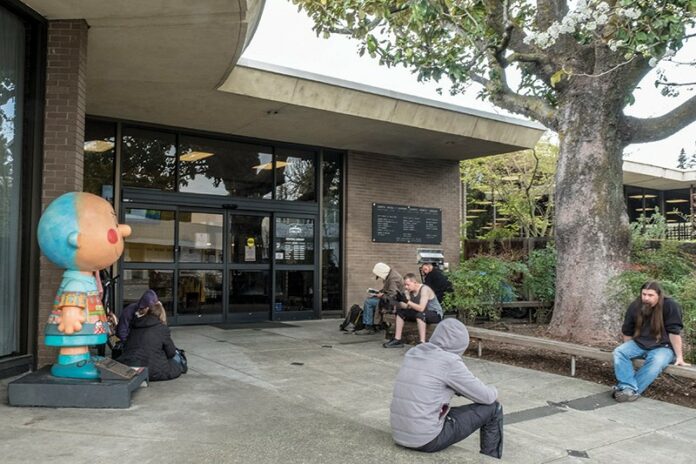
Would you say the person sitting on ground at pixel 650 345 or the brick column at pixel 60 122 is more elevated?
the brick column at pixel 60 122

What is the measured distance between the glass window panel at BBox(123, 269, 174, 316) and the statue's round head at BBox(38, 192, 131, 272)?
18.3 feet

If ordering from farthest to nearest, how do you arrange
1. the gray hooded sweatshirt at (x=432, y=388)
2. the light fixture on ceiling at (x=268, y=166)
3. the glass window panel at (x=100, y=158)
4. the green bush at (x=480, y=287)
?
1. the light fixture on ceiling at (x=268, y=166)
2. the glass window panel at (x=100, y=158)
3. the green bush at (x=480, y=287)
4. the gray hooded sweatshirt at (x=432, y=388)

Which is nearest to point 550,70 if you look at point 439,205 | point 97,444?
point 439,205

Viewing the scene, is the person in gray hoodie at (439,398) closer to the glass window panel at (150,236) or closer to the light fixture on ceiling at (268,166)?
the glass window panel at (150,236)

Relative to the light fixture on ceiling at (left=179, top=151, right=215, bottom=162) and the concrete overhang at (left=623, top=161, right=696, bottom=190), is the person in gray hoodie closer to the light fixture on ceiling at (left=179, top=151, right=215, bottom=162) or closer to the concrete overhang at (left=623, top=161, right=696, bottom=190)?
the light fixture on ceiling at (left=179, top=151, right=215, bottom=162)

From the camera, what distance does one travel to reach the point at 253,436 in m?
4.36

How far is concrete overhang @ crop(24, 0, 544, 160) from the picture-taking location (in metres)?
6.46

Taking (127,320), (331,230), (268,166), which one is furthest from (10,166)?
(331,230)

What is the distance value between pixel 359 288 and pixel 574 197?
5.90 m

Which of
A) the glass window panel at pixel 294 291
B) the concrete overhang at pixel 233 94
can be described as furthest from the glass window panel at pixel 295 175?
the glass window panel at pixel 294 291

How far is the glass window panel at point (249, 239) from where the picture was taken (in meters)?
11.9

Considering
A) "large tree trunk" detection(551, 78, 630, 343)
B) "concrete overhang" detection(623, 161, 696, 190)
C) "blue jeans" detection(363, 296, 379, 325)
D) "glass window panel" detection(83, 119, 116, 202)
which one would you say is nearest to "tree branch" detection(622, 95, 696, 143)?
"large tree trunk" detection(551, 78, 630, 343)

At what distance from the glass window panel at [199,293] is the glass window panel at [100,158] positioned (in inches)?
83.2

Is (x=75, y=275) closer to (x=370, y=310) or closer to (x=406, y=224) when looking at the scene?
(x=370, y=310)
